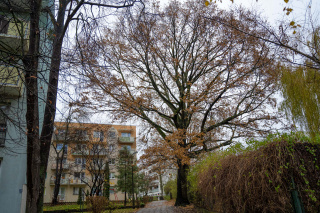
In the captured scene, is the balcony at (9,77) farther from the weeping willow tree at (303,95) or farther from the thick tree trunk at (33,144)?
the weeping willow tree at (303,95)

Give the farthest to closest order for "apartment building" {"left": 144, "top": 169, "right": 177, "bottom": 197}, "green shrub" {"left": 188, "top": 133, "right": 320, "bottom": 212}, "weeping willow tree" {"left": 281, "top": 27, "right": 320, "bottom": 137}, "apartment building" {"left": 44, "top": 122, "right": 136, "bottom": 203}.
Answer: "apartment building" {"left": 44, "top": 122, "right": 136, "bottom": 203}, "apartment building" {"left": 144, "top": 169, "right": 177, "bottom": 197}, "weeping willow tree" {"left": 281, "top": 27, "right": 320, "bottom": 137}, "green shrub" {"left": 188, "top": 133, "right": 320, "bottom": 212}

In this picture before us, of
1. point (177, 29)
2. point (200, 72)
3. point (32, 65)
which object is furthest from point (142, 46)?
point (32, 65)

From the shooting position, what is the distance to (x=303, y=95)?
25.5 ft

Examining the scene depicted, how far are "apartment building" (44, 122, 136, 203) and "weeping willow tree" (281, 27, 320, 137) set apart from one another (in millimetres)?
7106

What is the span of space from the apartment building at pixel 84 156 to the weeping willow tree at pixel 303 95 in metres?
7.11

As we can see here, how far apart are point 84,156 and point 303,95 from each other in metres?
16.5

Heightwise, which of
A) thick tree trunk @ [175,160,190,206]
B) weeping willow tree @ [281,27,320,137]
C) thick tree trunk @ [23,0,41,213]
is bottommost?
thick tree trunk @ [175,160,190,206]

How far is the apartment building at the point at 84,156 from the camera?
721 inches

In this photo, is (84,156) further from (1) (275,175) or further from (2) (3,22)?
(1) (275,175)

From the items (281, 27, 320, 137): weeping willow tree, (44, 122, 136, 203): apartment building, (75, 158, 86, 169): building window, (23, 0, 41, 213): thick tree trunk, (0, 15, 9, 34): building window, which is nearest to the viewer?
(0, 15, 9, 34): building window

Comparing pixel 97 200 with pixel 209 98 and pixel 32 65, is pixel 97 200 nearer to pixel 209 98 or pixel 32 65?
pixel 209 98

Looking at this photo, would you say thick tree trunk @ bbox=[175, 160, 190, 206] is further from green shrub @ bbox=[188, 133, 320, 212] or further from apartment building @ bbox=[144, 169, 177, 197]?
green shrub @ bbox=[188, 133, 320, 212]

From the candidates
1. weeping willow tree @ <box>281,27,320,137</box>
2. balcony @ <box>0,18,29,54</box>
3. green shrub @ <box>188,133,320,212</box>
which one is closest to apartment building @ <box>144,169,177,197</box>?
weeping willow tree @ <box>281,27,320,137</box>

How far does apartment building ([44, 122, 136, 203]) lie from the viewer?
18312 mm
